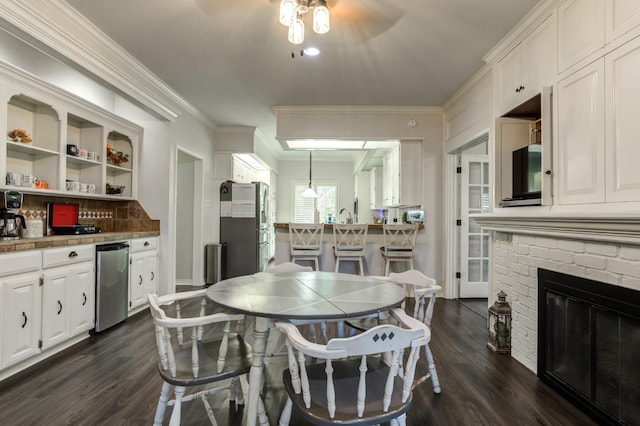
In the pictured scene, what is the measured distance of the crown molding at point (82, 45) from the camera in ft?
6.86

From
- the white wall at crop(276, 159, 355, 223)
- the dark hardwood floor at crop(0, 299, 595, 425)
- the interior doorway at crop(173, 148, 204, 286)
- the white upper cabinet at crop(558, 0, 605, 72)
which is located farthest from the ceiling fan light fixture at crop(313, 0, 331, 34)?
the white wall at crop(276, 159, 355, 223)

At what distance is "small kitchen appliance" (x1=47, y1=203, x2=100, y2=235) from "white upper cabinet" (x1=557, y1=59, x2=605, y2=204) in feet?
13.4

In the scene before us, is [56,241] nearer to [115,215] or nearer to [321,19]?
[115,215]

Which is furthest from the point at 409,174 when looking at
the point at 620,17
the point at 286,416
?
the point at 286,416

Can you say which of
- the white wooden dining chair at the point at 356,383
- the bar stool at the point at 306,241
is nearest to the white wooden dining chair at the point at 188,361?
the white wooden dining chair at the point at 356,383

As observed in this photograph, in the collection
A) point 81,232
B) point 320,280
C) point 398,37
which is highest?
point 398,37

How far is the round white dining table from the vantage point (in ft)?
4.49

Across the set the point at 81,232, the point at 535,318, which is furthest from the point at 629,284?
the point at 81,232

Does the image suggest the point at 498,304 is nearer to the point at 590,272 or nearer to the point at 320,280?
the point at 590,272

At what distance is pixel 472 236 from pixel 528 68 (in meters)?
2.41

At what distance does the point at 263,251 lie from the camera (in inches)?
230

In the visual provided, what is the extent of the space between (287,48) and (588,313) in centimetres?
302

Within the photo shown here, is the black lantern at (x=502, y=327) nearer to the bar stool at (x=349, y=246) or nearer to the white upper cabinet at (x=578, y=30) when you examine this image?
the bar stool at (x=349, y=246)

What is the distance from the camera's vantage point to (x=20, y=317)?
7.20 feet
